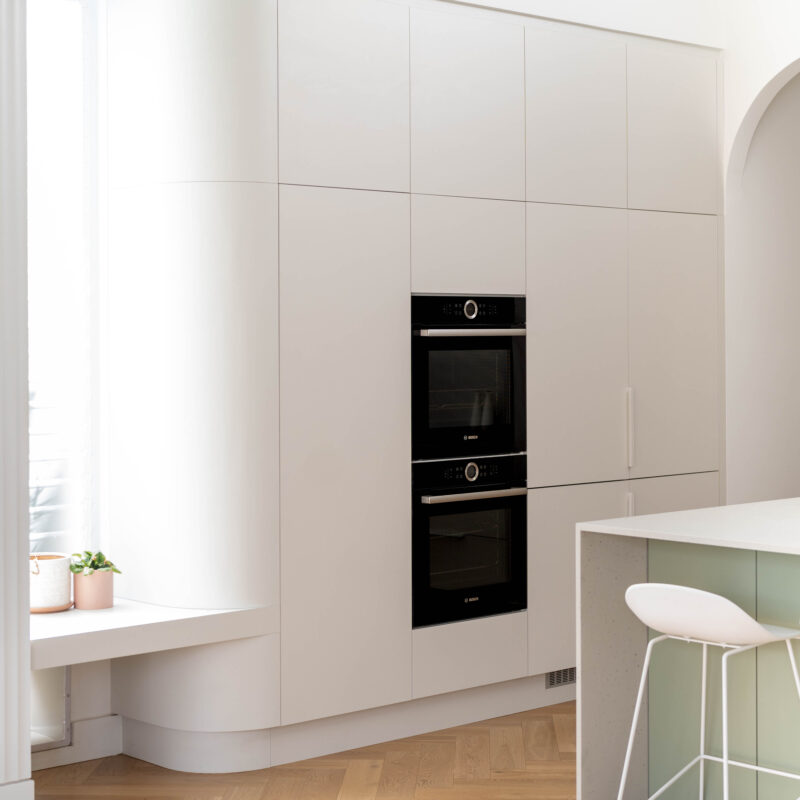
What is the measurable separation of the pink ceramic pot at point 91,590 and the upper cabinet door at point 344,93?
4.55 feet

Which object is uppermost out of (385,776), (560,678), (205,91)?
(205,91)

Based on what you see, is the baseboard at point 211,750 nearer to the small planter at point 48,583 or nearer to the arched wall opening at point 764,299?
the small planter at point 48,583

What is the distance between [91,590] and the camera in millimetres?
3873

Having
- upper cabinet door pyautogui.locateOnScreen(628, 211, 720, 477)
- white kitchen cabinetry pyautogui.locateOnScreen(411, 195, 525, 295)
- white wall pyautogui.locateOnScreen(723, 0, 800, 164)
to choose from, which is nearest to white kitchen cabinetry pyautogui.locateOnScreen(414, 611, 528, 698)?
upper cabinet door pyautogui.locateOnScreen(628, 211, 720, 477)

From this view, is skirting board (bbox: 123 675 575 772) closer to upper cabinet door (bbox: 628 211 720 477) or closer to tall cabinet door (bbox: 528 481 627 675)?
tall cabinet door (bbox: 528 481 627 675)

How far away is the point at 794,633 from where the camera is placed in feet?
9.71

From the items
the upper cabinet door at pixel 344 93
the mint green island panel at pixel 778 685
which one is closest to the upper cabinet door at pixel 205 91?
the upper cabinet door at pixel 344 93

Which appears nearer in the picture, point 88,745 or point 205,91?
point 205,91

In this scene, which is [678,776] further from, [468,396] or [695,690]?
[468,396]

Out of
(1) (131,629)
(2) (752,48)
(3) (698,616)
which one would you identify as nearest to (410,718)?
(1) (131,629)

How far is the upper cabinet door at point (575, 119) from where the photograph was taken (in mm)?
4559

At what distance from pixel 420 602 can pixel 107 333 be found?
4.59 feet

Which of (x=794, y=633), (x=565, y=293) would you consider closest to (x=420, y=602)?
(x=565, y=293)

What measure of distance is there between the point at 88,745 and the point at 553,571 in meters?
1.76
